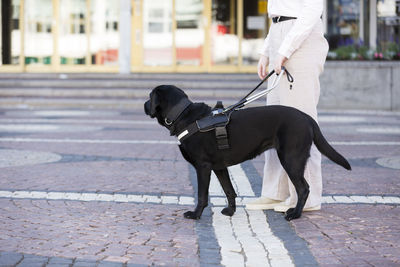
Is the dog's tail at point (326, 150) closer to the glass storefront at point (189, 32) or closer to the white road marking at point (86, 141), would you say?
the white road marking at point (86, 141)

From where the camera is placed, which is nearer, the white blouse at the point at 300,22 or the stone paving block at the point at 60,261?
the stone paving block at the point at 60,261

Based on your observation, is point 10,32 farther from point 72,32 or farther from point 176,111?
point 176,111

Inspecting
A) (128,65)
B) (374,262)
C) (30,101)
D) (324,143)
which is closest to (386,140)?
(324,143)

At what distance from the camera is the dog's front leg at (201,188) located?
5561mm

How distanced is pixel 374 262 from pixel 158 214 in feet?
6.12

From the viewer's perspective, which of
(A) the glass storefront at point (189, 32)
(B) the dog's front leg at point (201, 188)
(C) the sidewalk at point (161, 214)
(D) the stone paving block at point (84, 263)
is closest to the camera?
(D) the stone paving block at point (84, 263)

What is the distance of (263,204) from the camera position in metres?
6.06

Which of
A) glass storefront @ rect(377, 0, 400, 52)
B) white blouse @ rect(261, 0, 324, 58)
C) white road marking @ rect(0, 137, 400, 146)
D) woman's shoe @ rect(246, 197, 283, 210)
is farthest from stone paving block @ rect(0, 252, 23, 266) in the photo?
glass storefront @ rect(377, 0, 400, 52)

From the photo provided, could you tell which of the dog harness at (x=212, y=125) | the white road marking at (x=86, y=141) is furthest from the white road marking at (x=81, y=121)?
the dog harness at (x=212, y=125)

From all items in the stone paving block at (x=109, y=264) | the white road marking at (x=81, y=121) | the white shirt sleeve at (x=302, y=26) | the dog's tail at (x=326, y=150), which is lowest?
the stone paving block at (x=109, y=264)

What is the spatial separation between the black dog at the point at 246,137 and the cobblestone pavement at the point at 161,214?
37 cm

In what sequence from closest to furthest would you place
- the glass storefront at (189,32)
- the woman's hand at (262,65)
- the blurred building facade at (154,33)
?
the woman's hand at (262,65) < the blurred building facade at (154,33) < the glass storefront at (189,32)

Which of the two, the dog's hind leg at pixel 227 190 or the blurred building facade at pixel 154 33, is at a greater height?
the blurred building facade at pixel 154 33

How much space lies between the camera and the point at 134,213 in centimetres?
583
